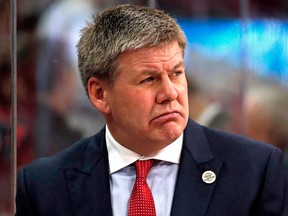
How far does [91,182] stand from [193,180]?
0.91 feet

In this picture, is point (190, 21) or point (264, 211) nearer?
point (264, 211)

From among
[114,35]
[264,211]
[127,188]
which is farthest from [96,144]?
[264,211]

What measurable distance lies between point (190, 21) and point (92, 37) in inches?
57.6

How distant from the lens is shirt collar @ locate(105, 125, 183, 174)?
2.17 metres

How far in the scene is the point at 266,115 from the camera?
11.6ft

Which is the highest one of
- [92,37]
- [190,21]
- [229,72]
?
[92,37]

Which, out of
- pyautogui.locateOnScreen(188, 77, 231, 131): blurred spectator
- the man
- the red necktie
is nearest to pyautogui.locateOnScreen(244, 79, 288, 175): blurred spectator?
pyautogui.locateOnScreen(188, 77, 231, 131): blurred spectator

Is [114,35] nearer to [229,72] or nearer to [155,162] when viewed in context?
[155,162]

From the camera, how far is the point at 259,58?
3.60 m

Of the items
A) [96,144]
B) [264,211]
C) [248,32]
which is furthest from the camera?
[248,32]

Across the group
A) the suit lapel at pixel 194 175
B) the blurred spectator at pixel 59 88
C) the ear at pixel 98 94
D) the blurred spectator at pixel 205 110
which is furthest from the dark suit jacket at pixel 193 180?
the blurred spectator at pixel 205 110

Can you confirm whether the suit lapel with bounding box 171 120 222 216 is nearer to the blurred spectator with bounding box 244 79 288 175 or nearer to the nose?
the nose

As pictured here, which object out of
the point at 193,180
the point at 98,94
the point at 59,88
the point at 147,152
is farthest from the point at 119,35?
the point at 59,88

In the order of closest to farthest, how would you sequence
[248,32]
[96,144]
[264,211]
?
[264,211], [96,144], [248,32]
